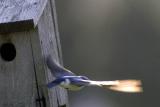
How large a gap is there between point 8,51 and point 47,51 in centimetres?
19

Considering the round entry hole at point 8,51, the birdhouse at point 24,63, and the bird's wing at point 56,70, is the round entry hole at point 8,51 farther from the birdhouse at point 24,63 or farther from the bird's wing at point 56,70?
the bird's wing at point 56,70

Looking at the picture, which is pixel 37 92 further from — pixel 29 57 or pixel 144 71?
pixel 144 71

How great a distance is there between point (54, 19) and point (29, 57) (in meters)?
0.48

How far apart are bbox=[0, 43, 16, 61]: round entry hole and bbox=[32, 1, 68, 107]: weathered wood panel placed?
0.14 metres

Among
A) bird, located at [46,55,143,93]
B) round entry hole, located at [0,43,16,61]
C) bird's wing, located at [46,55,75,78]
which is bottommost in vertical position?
bird, located at [46,55,143,93]

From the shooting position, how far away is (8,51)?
3.76 metres

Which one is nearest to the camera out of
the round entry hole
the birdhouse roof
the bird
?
the bird

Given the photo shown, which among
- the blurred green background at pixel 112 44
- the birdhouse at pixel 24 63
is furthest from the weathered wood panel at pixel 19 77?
the blurred green background at pixel 112 44

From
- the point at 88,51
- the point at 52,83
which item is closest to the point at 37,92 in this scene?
the point at 52,83

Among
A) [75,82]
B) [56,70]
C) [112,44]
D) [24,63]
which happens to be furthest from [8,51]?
[112,44]

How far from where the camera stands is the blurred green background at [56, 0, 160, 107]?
23.4 ft

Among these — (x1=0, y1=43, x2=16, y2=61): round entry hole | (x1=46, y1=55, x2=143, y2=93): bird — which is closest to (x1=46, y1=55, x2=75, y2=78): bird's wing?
(x1=46, y1=55, x2=143, y2=93): bird

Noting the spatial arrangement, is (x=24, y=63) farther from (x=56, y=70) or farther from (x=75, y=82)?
(x=75, y=82)

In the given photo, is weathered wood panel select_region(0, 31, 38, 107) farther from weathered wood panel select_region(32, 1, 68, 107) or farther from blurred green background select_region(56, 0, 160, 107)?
blurred green background select_region(56, 0, 160, 107)
